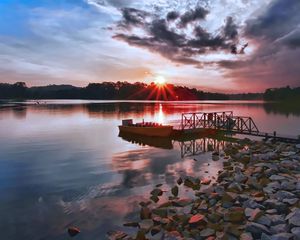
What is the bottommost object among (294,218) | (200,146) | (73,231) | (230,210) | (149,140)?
(149,140)

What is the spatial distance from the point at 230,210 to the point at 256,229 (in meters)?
2.12

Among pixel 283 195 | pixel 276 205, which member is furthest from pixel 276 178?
pixel 276 205

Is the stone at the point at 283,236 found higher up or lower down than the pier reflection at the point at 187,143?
higher up

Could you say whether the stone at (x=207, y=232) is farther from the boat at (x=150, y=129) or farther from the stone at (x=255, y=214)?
the boat at (x=150, y=129)

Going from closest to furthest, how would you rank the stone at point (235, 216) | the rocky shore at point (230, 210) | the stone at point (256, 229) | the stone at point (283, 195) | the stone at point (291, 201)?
1. the stone at point (256, 229)
2. the rocky shore at point (230, 210)
3. the stone at point (235, 216)
4. the stone at point (291, 201)
5. the stone at point (283, 195)

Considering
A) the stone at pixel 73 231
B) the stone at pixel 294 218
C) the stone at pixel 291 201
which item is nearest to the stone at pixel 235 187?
the stone at pixel 291 201

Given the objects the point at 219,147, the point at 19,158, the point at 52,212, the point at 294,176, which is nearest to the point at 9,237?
the point at 52,212

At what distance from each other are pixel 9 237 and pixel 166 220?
20.7ft

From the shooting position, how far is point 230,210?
12.1m

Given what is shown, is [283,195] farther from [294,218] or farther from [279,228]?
[279,228]

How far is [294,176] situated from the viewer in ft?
54.3

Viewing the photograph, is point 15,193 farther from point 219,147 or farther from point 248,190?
point 219,147

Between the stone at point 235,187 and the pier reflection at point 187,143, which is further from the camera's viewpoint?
the pier reflection at point 187,143

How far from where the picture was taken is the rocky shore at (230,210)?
1023cm
